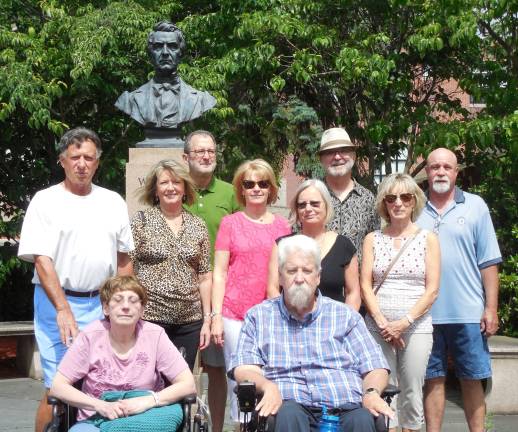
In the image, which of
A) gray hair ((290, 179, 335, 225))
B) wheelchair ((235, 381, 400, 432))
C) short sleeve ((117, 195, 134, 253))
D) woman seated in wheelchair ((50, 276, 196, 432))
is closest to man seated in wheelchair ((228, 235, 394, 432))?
wheelchair ((235, 381, 400, 432))

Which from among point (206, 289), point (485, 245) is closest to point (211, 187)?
point (206, 289)

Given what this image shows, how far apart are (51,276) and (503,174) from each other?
7.33 metres

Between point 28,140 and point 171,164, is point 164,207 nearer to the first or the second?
point 171,164

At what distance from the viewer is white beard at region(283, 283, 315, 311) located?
501 centimetres

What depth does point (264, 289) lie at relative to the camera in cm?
599

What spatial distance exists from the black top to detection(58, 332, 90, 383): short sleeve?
1.31 metres

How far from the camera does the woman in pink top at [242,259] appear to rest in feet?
19.6

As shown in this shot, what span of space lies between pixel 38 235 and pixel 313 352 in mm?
1602

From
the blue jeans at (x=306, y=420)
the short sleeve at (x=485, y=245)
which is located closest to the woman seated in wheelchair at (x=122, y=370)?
the blue jeans at (x=306, y=420)

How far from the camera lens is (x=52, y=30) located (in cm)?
1139

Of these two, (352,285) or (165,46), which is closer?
(352,285)

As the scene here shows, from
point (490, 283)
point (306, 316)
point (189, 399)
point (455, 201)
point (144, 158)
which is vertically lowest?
point (189, 399)

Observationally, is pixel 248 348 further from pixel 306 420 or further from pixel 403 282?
pixel 403 282

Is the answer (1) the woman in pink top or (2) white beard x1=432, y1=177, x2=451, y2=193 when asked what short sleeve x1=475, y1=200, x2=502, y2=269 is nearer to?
(2) white beard x1=432, y1=177, x2=451, y2=193
